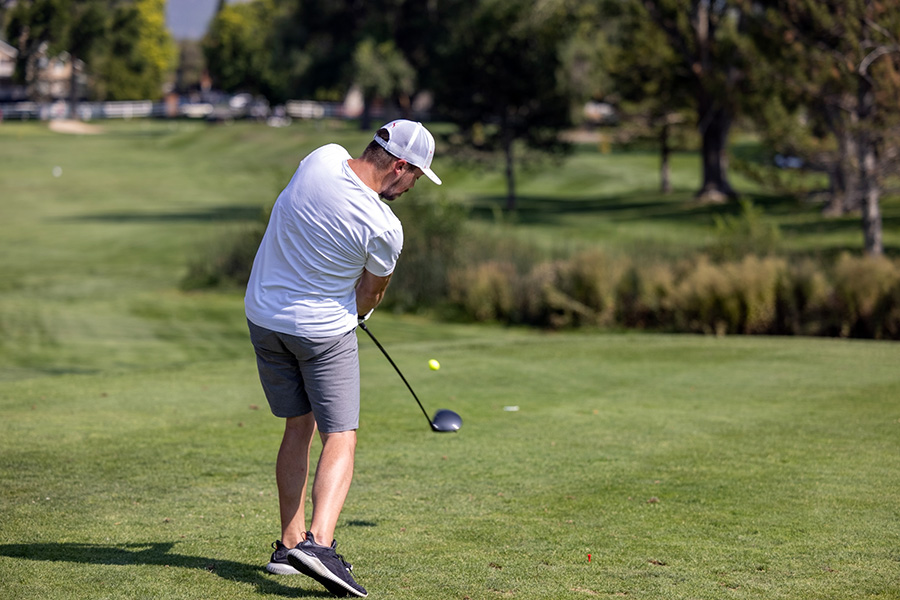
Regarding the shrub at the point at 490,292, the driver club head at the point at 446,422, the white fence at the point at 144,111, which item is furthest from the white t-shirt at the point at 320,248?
the white fence at the point at 144,111

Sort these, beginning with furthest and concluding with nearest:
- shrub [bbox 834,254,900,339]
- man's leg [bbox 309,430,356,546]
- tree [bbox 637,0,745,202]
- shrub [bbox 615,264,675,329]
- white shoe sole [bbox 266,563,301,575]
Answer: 1. tree [bbox 637,0,745,202]
2. shrub [bbox 615,264,675,329]
3. shrub [bbox 834,254,900,339]
4. white shoe sole [bbox 266,563,301,575]
5. man's leg [bbox 309,430,356,546]

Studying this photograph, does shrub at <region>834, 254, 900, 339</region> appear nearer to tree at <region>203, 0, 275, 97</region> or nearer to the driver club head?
the driver club head

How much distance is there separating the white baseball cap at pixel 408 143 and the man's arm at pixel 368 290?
0.52 metres

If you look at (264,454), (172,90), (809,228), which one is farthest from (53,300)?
(172,90)

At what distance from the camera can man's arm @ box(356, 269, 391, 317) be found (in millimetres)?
4418

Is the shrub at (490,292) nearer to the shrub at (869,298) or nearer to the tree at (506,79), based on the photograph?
the shrub at (869,298)

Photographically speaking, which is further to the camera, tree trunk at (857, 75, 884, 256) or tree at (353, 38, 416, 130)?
tree at (353, 38, 416, 130)

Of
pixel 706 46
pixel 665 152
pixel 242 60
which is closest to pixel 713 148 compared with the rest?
pixel 665 152

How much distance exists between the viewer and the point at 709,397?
A: 9.40 m

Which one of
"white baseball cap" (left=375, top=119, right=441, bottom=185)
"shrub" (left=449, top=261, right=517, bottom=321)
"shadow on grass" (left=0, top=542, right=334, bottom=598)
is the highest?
"white baseball cap" (left=375, top=119, right=441, bottom=185)

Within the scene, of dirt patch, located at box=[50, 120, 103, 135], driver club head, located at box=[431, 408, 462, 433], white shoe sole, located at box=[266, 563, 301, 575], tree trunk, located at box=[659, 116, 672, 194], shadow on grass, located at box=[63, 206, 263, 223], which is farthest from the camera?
dirt patch, located at box=[50, 120, 103, 135]

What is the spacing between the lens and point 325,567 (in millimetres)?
4145

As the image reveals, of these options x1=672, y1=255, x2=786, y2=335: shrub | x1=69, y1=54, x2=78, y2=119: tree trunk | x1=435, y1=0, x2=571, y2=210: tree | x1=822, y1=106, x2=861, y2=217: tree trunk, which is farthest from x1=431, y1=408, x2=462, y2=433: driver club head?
x1=69, y1=54, x2=78, y2=119: tree trunk

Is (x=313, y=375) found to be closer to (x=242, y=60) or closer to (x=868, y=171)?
(x=868, y=171)
